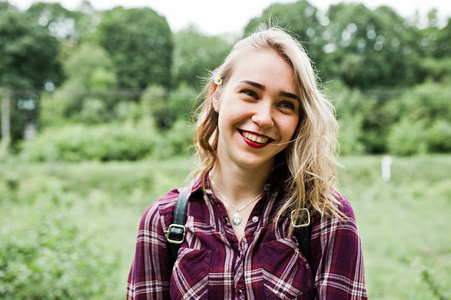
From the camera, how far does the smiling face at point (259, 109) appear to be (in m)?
1.23

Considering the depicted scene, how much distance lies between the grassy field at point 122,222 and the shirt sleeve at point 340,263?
0.41 meters

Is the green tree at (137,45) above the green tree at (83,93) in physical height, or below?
above

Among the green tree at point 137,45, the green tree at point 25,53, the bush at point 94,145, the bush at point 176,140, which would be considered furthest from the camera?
the green tree at point 137,45

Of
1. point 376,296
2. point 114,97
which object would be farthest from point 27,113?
point 376,296

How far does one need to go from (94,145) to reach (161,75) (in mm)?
14365

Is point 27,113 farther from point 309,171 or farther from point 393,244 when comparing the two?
point 309,171

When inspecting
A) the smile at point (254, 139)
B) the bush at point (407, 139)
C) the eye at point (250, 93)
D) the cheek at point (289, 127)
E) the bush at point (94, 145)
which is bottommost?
the smile at point (254, 139)

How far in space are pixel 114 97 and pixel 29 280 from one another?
74.0 ft

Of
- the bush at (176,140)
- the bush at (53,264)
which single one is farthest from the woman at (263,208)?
the bush at (176,140)

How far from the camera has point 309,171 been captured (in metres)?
1.35

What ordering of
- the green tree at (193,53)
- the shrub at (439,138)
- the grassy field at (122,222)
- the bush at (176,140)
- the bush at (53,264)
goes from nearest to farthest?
the bush at (53,264)
the grassy field at (122,222)
the bush at (176,140)
the shrub at (439,138)
the green tree at (193,53)

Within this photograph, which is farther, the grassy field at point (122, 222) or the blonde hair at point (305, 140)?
the grassy field at point (122, 222)

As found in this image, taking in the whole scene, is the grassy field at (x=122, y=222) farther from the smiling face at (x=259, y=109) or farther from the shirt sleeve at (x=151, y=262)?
the shirt sleeve at (x=151, y=262)

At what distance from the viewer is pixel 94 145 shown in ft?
55.0
